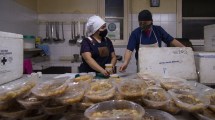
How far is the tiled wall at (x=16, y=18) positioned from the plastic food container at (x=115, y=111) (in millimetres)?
2203

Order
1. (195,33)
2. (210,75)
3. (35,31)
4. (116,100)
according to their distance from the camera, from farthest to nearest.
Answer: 1. (195,33)
2. (35,31)
3. (210,75)
4. (116,100)

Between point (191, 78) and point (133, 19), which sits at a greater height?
point (133, 19)

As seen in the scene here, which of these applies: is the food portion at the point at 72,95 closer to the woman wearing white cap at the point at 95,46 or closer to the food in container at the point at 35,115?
the food in container at the point at 35,115

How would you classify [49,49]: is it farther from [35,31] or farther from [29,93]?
[29,93]

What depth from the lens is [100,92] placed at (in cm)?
83

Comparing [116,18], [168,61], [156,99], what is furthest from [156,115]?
[116,18]

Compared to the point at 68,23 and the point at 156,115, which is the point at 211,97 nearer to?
the point at 156,115

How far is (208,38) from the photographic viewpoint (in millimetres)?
1931

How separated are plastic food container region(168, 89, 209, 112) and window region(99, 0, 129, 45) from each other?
2.97m

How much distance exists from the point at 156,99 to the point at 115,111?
20 cm

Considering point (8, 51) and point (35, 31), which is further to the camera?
point (35, 31)

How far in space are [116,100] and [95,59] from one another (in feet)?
4.81

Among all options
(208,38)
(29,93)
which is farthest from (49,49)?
(29,93)

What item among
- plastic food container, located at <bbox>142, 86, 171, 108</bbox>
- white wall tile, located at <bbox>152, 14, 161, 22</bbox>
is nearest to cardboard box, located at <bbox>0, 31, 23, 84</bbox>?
plastic food container, located at <bbox>142, 86, 171, 108</bbox>
